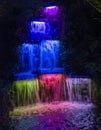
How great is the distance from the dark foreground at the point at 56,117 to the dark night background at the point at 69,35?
31.0 inches

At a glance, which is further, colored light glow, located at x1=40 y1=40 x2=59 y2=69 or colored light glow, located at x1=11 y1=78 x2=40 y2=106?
colored light glow, located at x1=40 y1=40 x2=59 y2=69

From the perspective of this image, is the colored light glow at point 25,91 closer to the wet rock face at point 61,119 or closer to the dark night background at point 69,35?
the dark night background at point 69,35

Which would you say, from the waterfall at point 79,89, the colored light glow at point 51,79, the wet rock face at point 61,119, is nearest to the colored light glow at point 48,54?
the colored light glow at point 51,79

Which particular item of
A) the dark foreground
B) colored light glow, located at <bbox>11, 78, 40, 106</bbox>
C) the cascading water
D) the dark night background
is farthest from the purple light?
the dark foreground

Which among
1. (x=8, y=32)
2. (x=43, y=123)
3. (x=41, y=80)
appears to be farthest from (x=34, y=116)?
(x=8, y=32)

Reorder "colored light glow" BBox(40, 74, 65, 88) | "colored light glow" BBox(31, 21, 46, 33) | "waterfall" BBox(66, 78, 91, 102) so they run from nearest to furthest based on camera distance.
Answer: "waterfall" BBox(66, 78, 91, 102)
"colored light glow" BBox(40, 74, 65, 88)
"colored light glow" BBox(31, 21, 46, 33)

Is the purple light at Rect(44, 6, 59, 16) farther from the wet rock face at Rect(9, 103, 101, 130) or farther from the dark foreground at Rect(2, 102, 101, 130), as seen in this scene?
the wet rock face at Rect(9, 103, 101, 130)

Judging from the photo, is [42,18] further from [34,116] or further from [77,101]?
[34,116]

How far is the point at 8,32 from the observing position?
9930 mm

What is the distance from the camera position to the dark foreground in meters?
7.20

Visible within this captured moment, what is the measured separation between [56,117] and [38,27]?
3.99 meters

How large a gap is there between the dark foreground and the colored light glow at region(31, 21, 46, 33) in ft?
9.15

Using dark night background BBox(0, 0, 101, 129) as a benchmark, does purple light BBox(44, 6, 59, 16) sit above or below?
above

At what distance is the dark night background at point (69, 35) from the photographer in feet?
31.4
